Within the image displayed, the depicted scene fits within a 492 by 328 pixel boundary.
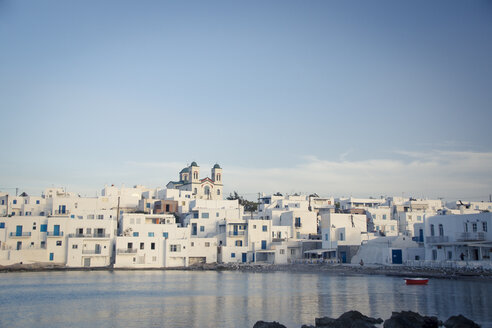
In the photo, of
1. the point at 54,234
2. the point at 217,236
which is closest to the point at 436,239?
the point at 217,236

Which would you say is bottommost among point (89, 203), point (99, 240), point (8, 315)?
point (8, 315)

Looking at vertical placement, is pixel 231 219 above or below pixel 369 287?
above

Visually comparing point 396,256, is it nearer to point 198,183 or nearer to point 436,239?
point 436,239

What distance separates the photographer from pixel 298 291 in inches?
1657

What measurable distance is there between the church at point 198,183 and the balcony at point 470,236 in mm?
65721

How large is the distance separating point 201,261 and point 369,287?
32.1 meters

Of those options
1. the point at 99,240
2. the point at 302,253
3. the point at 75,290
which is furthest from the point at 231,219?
the point at 75,290

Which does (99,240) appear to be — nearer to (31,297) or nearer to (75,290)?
(75,290)

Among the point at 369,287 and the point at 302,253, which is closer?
the point at 369,287

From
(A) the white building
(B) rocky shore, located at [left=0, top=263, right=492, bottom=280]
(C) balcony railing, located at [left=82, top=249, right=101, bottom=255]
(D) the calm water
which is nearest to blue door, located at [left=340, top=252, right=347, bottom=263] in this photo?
(B) rocky shore, located at [left=0, top=263, right=492, bottom=280]

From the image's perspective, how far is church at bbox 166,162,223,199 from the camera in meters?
113

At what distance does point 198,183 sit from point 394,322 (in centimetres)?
9053

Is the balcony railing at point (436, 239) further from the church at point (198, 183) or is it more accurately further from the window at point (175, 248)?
the church at point (198, 183)

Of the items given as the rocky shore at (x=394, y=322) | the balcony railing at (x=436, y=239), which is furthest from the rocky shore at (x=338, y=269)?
the rocky shore at (x=394, y=322)
